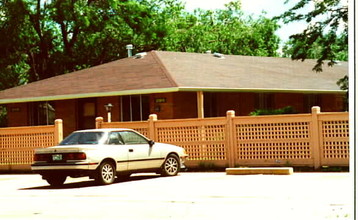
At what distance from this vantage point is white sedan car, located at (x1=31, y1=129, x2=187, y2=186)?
1553cm

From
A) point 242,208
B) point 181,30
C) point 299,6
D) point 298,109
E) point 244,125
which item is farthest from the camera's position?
point 181,30

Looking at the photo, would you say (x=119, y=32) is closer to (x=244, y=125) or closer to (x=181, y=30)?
(x=181, y=30)

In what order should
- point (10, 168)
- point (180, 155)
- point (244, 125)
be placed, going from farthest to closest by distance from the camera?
point (10, 168) < point (244, 125) < point (180, 155)

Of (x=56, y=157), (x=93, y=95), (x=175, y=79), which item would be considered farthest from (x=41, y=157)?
(x=93, y=95)

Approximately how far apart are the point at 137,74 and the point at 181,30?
21.9 metres

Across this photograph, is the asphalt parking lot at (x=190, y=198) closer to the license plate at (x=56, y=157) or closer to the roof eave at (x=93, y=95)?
the license plate at (x=56, y=157)

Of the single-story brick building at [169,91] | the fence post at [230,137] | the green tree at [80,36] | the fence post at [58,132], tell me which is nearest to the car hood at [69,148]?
the fence post at [230,137]

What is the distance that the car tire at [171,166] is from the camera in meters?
17.8

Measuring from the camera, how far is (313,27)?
25203 millimetres

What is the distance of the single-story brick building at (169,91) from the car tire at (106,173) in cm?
975

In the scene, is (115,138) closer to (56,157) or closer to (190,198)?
(56,157)

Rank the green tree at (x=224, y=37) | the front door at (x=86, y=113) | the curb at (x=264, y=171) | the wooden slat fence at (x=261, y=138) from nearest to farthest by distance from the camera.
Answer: the curb at (x=264, y=171) → the wooden slat fence at (x=261, y=138) → the front door at (x=86, y=113) → the green tree at (x=224, y=37)

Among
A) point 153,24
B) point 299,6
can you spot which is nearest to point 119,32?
point 153,24

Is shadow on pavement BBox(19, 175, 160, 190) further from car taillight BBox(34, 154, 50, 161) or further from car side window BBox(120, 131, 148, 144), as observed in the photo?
car side window BBox(120, 131, 148, 144)
